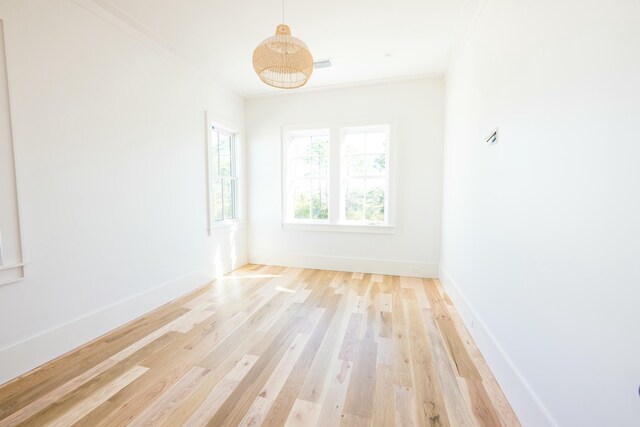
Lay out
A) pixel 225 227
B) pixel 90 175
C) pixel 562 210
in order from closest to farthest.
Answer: pixel 562 210
pixel 90 175
pixel 225 227

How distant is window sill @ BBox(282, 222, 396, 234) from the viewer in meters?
3.93

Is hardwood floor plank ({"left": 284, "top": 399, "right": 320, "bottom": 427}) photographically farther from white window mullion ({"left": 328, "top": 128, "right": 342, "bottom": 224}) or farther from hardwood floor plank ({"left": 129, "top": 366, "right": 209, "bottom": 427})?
white window mullion ({"left": 328, "top": 128, "right": 342, "bottom": 224})

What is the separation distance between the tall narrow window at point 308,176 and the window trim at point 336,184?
0.07 m

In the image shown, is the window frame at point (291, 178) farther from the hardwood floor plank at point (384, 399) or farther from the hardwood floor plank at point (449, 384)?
the hardwood floor plank at point (384, 399)

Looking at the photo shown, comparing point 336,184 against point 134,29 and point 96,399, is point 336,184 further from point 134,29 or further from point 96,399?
point 96,399

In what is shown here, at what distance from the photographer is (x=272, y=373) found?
179cm

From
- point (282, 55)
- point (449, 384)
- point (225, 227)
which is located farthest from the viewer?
point (225, 227)

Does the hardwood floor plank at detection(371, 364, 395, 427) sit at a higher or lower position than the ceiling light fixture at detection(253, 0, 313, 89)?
lower

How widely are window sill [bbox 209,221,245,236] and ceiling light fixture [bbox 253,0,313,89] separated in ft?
7.69

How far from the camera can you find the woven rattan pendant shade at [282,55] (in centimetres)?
177

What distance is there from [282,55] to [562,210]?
185 centimetres

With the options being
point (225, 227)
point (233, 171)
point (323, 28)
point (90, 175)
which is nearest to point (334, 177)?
point (233, 171)

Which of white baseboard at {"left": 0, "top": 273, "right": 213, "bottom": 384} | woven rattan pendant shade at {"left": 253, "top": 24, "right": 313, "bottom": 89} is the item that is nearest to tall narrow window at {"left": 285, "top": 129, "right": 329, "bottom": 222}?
white baseboard at {"left": 0, "top": 273, "right": 213, "bottom": 384}

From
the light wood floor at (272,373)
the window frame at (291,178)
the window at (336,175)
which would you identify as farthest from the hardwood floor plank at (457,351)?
the window frame at (291,178)
